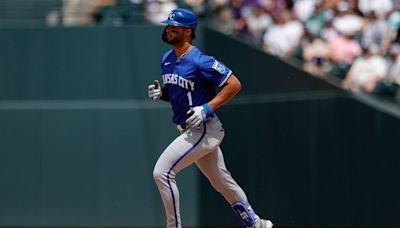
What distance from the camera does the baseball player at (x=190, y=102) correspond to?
31.1ft

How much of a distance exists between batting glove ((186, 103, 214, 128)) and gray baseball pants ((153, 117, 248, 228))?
296 mm

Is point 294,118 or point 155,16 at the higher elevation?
point 155,16

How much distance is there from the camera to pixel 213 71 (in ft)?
31.1

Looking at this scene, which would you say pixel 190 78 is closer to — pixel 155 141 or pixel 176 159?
pixel 176 159

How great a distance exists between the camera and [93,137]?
14406 millimetres

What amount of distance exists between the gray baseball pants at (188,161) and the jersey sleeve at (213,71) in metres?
0.44

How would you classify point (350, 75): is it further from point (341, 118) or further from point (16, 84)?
point (16, 84)

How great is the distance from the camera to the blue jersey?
9.49 meters

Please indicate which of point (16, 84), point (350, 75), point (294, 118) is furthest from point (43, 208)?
point (350, 75)

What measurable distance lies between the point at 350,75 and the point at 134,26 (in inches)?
122

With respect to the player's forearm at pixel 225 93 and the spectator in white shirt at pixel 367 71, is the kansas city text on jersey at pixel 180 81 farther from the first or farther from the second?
the spectator in white shirt at pixel 367 71

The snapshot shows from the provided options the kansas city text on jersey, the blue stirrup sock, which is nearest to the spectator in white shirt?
the blue stirrup sock

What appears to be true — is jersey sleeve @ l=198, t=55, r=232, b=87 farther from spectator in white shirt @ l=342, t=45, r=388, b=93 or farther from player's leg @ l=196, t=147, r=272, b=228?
spectator in white shirt @ l=342, t=45, r=388, b=93

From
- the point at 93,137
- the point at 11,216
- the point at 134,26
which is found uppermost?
the point at 134,26
